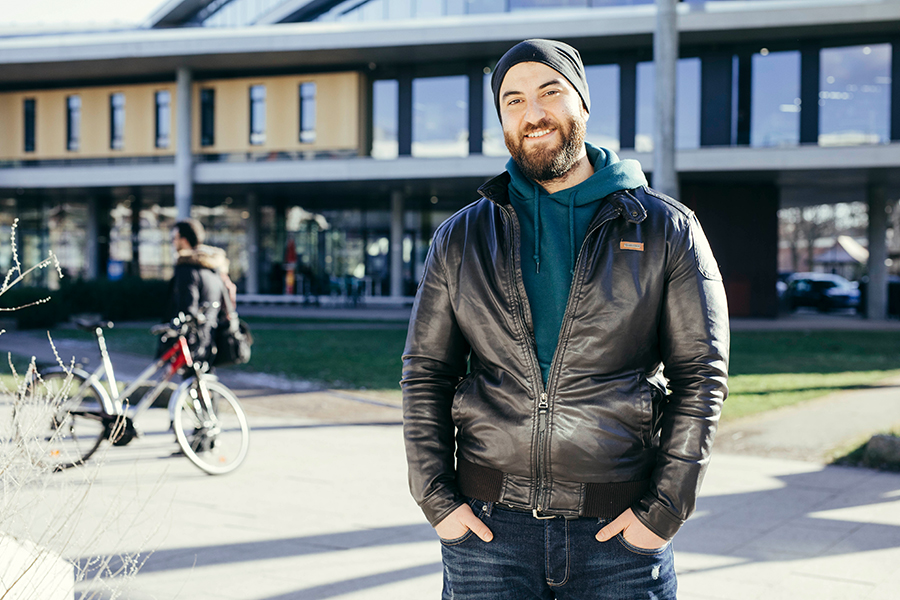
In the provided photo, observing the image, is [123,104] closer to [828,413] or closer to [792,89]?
[792,89]

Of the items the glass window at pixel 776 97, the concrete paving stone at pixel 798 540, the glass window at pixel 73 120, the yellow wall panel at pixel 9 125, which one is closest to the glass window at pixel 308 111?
the glass window at pixel 73 120

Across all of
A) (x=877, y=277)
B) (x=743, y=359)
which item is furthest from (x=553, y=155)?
(x=877, y=277)

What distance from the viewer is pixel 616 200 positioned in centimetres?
203

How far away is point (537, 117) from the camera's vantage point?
2.06 m

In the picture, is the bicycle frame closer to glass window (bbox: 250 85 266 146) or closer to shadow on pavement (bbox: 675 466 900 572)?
shadow on pavement (bbox: 675 466 900 572)

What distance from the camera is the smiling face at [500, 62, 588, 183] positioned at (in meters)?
2.06

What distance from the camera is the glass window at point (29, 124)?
104ft

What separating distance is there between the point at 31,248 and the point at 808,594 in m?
37.8

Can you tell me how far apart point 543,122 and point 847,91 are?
26.0 meters

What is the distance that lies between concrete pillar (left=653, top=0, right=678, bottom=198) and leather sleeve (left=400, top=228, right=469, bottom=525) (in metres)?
8.04

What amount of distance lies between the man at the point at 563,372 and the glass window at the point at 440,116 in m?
25.6

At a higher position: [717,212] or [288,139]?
[288,139]

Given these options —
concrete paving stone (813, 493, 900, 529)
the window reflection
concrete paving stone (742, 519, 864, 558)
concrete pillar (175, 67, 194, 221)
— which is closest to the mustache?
concrete paving stone (742, 519, 864, 558)

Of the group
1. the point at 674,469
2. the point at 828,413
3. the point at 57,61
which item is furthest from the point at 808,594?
the point at 57,61
